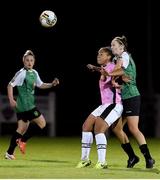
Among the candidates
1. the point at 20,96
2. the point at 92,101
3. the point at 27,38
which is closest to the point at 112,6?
the point at 27,38

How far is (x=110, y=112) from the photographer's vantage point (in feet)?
54.4

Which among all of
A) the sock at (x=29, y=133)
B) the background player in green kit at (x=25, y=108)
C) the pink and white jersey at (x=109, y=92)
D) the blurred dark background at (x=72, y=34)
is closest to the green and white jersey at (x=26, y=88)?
the background player in green kit at (x=25, y=108)

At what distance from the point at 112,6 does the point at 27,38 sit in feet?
15.8

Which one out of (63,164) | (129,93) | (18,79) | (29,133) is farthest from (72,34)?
(129,93)

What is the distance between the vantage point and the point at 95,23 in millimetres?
51500

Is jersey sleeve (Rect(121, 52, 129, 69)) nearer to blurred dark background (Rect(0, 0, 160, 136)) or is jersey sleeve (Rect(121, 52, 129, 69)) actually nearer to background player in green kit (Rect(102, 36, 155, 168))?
background player in green kit (Rect(102, 36, 155, 168))

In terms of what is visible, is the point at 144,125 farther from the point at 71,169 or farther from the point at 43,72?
the point at 43,72

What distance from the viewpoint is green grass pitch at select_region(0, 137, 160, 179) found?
15.4 meters

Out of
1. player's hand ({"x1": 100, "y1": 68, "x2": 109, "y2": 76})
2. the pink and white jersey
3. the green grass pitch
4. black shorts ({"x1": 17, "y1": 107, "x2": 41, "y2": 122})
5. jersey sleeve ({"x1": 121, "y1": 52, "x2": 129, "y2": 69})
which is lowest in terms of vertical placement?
the green grass pitch

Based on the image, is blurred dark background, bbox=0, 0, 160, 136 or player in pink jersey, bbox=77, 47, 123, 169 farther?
blurred dark background, bbox=0, 0, 160, 136

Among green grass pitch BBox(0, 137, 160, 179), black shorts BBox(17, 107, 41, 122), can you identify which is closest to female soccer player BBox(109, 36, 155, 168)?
green grass pitch BBox(0, 137, 160, 179)

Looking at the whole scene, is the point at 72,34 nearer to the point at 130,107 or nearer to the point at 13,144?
the point at 13,144

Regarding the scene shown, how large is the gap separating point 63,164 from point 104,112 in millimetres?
1724

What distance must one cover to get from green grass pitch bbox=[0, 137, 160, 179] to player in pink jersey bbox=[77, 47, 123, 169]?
0.95 feet
